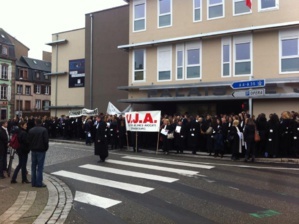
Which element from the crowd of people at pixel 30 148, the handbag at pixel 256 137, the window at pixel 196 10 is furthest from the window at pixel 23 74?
the handbag at pixel 256 137

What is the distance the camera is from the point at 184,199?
772 centimetres

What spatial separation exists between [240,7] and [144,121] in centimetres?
826

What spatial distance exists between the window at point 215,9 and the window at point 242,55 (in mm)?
1843

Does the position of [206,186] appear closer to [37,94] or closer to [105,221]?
[105,221]

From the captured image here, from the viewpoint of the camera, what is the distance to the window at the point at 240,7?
18667 mm

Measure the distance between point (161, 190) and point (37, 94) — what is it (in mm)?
75249

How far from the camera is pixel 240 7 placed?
1886 centimetres

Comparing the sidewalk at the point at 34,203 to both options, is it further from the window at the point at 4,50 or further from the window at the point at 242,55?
the window at the point at 4,50

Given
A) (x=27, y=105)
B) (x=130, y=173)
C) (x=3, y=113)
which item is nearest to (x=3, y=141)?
(x=130, y=173)

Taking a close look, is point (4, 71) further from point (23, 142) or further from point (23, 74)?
point (23, 142)

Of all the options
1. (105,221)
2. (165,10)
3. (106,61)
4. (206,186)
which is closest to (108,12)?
(106,61)

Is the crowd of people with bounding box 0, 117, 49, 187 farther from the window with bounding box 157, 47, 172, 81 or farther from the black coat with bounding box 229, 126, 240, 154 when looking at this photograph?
the window with bounding box 157, 47, 172, 81

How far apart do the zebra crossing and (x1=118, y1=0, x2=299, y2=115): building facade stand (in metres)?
4.82

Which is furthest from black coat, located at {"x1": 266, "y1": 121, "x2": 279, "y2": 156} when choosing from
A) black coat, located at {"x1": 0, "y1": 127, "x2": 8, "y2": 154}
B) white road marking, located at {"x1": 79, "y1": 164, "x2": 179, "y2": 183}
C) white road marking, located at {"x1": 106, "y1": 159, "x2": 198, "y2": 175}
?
black coat, located at {"x1": 0, "y1": 127, "x2": 8, "y2": 154}
